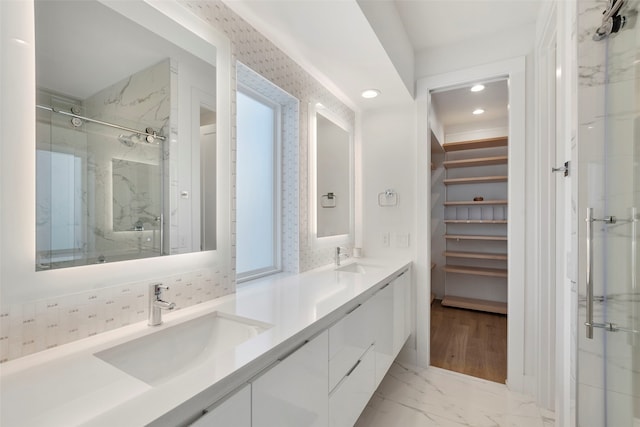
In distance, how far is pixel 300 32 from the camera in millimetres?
1609

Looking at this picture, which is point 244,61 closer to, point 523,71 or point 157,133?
point 157,133

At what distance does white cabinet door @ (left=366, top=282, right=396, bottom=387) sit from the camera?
5.81 ft

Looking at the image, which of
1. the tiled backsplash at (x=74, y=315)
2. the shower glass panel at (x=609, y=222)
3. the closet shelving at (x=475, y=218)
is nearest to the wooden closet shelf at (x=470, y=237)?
the closet shelving at (x=475, y=218)

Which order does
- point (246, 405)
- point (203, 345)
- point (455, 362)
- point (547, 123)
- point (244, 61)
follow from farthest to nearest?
point (455, 362) < point (547, 123) < point (244, 61) < point (203, 345) < point (246, 405)

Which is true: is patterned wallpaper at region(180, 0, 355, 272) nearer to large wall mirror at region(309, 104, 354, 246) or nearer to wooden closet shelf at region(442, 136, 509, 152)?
large wall mirror at region(309, 104, 354, 246)

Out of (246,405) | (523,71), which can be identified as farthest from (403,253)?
(246,405)

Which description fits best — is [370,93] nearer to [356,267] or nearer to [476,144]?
[356,267]

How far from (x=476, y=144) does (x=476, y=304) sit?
2.22m

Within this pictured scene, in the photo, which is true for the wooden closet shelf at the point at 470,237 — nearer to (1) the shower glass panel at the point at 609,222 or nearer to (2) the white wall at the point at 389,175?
(2) the white wall at the point at 389,175

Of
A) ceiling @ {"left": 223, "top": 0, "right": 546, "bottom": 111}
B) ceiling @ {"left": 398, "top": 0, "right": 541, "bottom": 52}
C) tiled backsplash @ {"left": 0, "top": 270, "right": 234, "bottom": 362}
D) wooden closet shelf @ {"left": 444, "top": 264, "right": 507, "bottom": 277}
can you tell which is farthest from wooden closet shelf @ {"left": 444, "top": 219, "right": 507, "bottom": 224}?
tiled backsplash @ {"left": 0, "top": 270, "right": 234, "bottom": 362}

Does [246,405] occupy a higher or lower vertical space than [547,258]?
lower

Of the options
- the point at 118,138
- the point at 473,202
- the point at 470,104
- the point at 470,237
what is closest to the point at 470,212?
the point at 473,202

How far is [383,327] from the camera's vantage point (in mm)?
1874

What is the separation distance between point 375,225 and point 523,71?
5.36 ft
